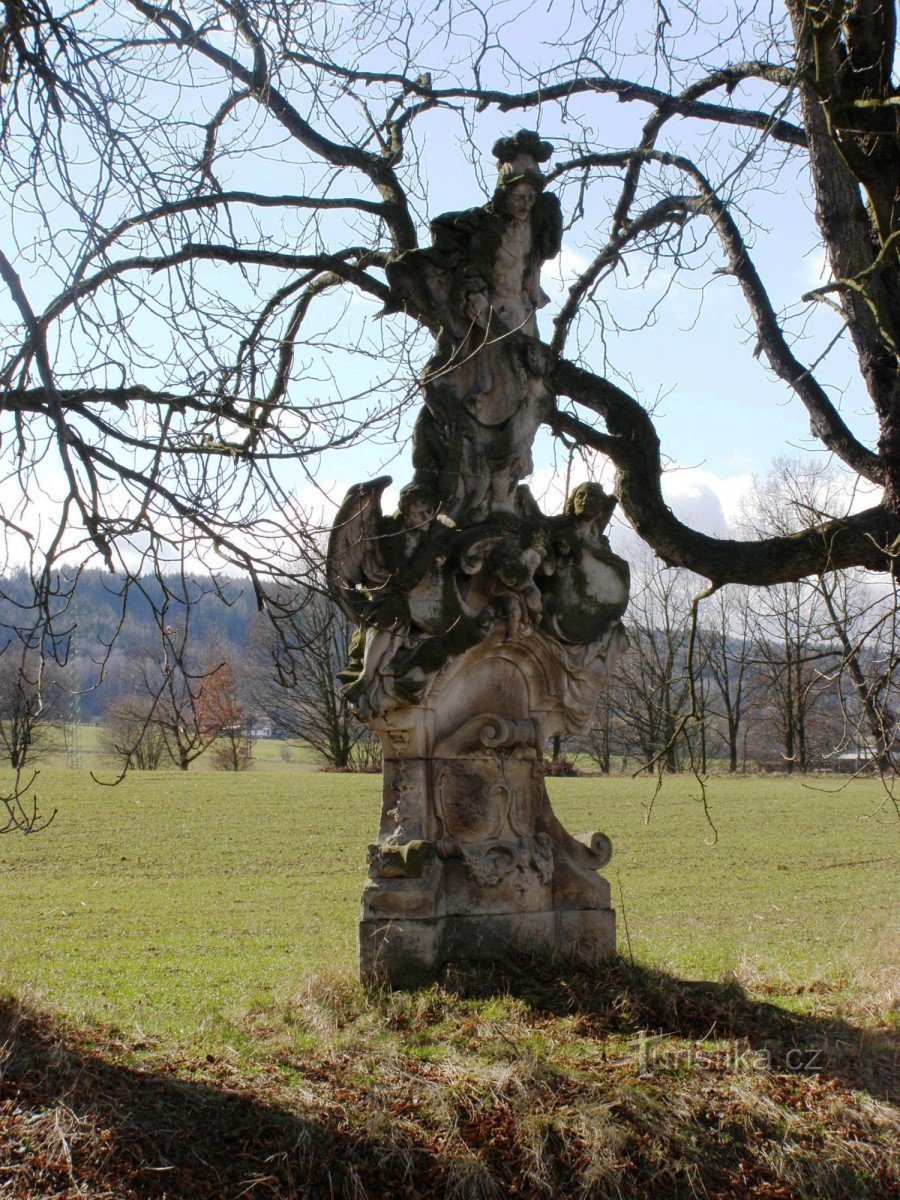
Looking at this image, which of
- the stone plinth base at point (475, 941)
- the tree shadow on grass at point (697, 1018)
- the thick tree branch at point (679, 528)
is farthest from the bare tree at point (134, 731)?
the thick tree branch at point (679, 528)

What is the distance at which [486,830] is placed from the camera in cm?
654

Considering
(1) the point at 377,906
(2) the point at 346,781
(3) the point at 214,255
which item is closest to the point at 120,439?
(3) the point at 214,255

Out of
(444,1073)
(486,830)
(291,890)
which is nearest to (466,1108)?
(444,1073)

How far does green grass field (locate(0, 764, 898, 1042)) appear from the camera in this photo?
7.34 metres

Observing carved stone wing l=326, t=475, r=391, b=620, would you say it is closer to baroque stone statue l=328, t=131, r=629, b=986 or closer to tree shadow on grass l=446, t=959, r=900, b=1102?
baroque stone statue l=328, t=131, r=629, b=986

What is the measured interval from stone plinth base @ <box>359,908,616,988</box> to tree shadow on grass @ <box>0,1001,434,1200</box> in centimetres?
149

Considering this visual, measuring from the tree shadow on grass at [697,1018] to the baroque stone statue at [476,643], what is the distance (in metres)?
0.30

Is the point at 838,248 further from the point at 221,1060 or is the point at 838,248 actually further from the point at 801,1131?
the point at 221,1060

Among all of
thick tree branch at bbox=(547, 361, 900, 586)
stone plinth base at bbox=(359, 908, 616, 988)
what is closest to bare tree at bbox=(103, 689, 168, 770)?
stone plinth base at bbox=(359, 908, 616, 988)

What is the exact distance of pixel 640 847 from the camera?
16562 mm

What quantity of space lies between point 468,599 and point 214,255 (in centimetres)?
232

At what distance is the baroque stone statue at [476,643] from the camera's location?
249 inches

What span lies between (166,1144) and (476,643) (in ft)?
10.1

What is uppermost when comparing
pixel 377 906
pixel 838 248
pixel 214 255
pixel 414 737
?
pixel 838 248
